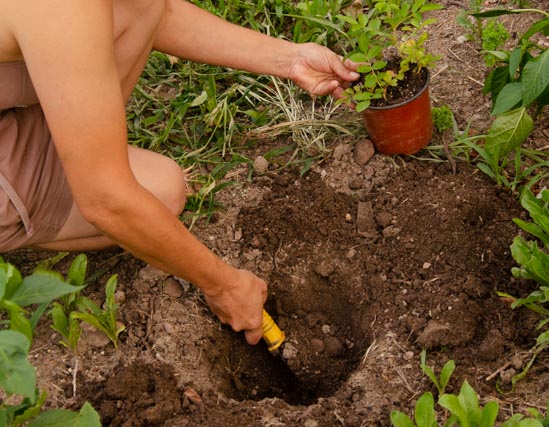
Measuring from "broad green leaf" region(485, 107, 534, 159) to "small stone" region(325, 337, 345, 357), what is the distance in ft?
2.51

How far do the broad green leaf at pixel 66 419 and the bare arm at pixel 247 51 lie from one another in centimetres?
131

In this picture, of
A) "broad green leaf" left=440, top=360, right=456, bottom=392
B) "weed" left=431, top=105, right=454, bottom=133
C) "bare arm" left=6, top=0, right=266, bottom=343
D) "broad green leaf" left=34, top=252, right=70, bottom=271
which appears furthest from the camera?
"weed" left=431, top=105, right=454, bottom=133

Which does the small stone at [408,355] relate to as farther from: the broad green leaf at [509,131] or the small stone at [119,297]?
the small stone at [119,297]

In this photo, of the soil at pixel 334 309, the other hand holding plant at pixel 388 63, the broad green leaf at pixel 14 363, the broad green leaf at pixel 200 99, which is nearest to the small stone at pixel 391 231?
the soil at pixel 334 309

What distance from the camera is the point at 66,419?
5.05 feet

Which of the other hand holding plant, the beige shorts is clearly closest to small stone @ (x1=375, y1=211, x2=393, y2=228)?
the other hand holding plant

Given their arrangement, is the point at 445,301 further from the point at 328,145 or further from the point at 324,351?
the point at 328,145

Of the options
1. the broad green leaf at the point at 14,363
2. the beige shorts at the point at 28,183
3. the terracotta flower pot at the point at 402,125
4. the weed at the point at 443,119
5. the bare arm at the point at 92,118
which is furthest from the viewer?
the weed at the point at 443,119

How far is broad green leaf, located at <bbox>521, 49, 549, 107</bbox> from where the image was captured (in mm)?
2152

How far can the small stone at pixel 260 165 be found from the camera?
2.71 meters

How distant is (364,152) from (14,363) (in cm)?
163

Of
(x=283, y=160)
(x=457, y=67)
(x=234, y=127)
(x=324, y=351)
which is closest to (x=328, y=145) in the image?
(x=283, y=160)

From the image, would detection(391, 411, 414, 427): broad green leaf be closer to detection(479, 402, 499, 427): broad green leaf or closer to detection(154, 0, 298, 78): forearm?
A: detection(479, 402, 499, 427): broad green leaf

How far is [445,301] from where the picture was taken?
2205 mm
